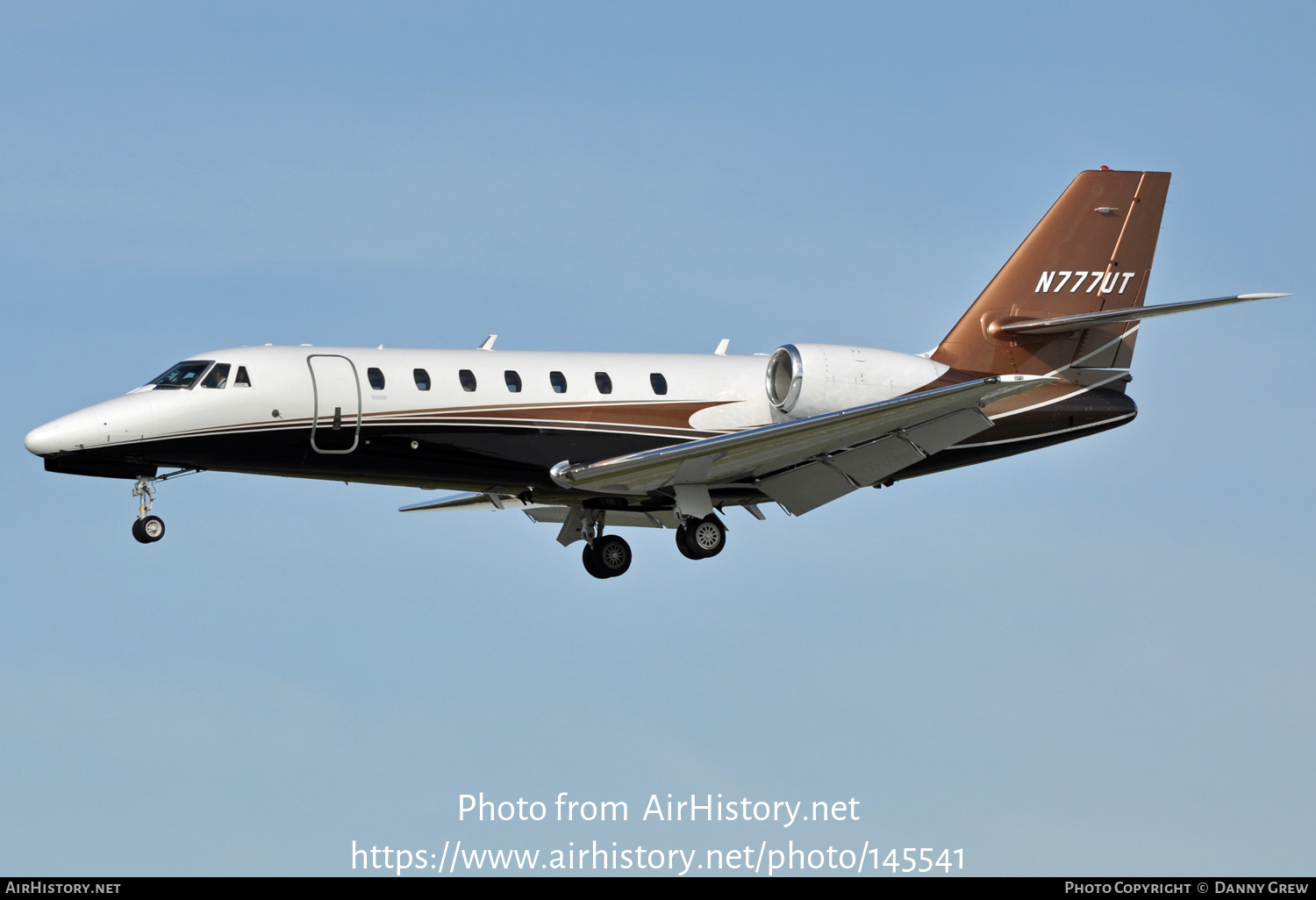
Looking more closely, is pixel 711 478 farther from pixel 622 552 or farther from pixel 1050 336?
pixel 1050 336

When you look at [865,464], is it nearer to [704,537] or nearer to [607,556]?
[704,537]

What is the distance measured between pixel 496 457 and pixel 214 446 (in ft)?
13.3

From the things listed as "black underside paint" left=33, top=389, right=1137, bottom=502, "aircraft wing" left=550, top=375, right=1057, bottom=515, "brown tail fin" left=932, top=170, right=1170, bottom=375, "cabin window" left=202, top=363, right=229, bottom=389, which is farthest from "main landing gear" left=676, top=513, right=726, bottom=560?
"cabin window" left=202, top=363, right=229, bottom=389

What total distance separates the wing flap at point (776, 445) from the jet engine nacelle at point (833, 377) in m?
0.54

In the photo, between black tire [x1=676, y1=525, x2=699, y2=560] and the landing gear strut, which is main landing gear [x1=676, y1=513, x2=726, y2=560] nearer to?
black tire [x1=676, y1=525, x2=699, y2=560]

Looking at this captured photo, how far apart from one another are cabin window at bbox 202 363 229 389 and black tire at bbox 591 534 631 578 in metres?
7.06

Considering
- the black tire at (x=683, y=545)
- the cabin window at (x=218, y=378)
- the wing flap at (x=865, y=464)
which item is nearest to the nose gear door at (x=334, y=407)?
the cabin window at (x=218, y=378)

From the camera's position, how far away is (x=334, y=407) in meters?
25.5

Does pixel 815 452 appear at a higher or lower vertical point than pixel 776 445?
higher

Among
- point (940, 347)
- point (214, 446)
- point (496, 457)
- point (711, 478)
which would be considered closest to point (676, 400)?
point (711, 478)

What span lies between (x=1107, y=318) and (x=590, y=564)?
362 inches

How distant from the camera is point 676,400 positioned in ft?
90.2

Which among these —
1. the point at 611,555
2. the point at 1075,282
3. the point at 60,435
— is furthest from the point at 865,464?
the point at 60,435

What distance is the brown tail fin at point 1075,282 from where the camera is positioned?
2928 cm
